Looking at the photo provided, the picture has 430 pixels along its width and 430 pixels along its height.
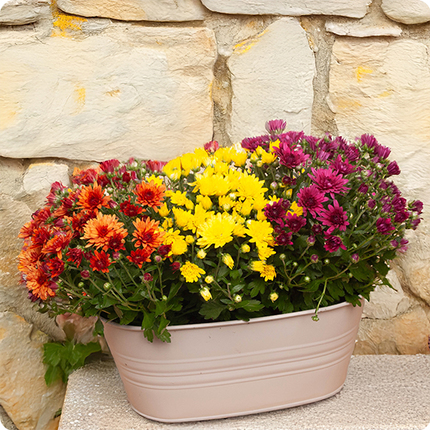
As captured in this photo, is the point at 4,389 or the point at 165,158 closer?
the point at 4,389

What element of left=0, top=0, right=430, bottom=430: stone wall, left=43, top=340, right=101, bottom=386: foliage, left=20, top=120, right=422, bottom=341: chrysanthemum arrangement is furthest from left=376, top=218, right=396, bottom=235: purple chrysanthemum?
left=43, top=340, right=101, bottom=386: foliage

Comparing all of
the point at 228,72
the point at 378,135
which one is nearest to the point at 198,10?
the point at 228,72

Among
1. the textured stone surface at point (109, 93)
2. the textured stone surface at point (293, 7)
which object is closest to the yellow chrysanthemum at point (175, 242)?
the textured stone surface at point (109, 93)

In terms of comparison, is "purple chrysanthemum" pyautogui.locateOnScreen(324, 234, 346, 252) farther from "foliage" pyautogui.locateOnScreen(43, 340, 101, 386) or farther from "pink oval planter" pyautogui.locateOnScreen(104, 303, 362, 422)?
"foliage" pyautogui.locateOnScreen(43, 340, 101, 386)

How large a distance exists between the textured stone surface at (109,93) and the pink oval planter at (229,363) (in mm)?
495

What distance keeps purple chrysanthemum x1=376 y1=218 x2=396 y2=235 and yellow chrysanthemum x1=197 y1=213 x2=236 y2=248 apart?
0.27 m

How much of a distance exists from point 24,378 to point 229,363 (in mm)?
561

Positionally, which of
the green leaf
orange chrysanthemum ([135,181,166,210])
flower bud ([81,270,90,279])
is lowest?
the green leaf

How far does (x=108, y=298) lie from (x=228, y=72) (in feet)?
2.27

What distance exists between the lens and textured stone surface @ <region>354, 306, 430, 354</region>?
126 centimetres

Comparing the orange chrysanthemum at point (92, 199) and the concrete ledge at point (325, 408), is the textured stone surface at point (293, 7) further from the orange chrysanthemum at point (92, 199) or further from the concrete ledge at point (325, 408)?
the concrete ledge at point (325, 408)

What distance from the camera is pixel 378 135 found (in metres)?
1.22

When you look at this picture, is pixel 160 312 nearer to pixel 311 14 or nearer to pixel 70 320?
pixel 70 320

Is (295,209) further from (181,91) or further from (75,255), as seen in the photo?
(181,91)
